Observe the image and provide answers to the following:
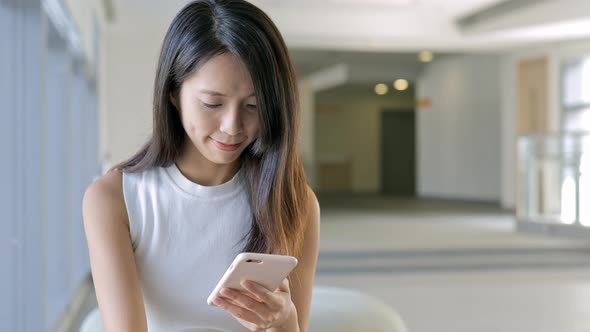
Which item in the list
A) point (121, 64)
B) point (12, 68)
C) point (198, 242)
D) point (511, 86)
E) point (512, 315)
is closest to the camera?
point (198, 242)

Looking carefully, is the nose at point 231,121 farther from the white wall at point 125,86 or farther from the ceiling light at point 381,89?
the ceiling light at point 381,89

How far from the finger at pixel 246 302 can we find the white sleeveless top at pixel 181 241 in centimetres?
22

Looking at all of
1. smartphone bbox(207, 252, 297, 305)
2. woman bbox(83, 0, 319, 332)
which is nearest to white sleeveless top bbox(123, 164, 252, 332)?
woman bbox(83, 0, 319, 332)

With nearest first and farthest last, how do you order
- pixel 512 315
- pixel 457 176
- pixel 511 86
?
1. pixel 512 315
2. pixel 511 86
3. pixel 457 176

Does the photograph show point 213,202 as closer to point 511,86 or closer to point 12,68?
point 12,68

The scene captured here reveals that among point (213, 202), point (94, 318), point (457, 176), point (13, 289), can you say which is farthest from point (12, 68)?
point (457, 176)

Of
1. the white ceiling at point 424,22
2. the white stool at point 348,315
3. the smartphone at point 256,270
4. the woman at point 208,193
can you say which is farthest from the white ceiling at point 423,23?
the smartphone at point 256,270

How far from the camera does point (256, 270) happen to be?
5.04ft

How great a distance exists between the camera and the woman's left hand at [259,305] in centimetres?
160

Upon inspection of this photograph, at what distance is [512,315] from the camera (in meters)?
6.03

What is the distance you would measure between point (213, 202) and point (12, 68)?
2885mm

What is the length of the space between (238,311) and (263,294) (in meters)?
0.07

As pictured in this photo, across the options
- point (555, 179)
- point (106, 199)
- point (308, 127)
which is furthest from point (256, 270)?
point (308, 127)

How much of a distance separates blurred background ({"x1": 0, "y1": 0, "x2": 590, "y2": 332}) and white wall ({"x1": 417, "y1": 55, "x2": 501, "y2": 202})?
0.17 feet
